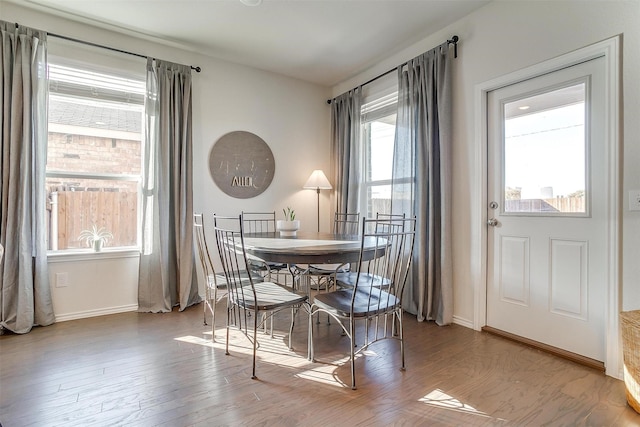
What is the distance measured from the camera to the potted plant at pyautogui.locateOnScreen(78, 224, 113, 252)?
2.98 m

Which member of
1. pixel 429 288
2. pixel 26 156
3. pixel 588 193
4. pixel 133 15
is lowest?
pixel 429 288

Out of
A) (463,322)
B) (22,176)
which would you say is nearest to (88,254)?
(22,176)

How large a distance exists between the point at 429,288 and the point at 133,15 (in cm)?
350

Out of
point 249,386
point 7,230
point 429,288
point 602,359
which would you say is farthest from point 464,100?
point 7,230

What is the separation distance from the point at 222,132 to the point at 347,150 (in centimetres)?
148

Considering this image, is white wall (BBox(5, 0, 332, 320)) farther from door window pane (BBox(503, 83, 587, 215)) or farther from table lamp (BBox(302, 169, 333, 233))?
door window pane (BBox(503, 83, 587, 215))

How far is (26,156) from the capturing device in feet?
8.36

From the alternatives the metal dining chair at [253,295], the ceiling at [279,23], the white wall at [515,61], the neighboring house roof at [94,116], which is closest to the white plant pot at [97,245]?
the neighboring house roof at [94,116]

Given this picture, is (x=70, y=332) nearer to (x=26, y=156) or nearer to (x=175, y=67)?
(x=26, y=156)

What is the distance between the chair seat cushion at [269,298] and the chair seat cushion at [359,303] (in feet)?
0.54

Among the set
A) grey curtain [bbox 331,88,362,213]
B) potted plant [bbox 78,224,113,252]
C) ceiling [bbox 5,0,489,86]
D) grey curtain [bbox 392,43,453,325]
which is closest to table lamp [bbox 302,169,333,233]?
grey curtain [bbox 331,88,362,213]

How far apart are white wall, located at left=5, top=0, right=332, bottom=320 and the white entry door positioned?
223 centimetres

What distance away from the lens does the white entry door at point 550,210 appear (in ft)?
6.65

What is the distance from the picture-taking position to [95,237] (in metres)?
3.00
